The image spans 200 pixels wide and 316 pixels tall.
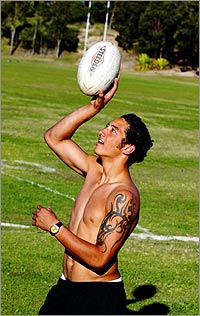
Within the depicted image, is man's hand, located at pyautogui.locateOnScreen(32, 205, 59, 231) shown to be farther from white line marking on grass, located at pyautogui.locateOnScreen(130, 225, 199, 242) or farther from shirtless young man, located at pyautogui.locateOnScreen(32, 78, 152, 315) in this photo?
white line marking on grass, located at pyautogui.locateOnScreen(130, 225, 199, 242)

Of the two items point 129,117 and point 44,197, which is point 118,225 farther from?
point 44,197

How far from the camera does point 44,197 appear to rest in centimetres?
1469

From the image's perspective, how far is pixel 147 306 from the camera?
9148mm

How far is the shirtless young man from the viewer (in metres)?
5.65

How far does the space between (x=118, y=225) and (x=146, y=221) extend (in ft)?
25.6

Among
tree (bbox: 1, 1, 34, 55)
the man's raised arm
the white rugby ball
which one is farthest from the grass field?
tree (bbox: 1, 1, 34, 55)

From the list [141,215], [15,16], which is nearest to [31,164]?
[141,215]

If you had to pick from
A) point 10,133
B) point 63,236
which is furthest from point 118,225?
point 10,133

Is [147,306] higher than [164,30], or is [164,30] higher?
[147,306]

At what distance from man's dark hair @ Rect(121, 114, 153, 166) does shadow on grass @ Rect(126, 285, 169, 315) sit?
3308mm

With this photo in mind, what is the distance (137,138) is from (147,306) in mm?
3698

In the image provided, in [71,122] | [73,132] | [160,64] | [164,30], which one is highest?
[71,122]

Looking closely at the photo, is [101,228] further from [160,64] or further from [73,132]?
[160,64]

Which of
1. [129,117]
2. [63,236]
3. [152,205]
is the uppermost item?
[129,117]
